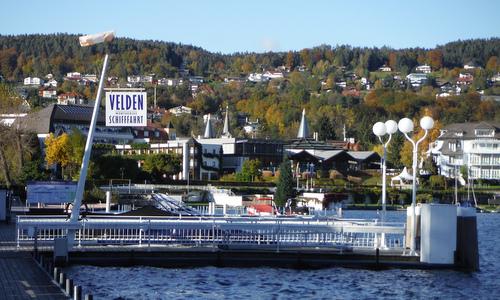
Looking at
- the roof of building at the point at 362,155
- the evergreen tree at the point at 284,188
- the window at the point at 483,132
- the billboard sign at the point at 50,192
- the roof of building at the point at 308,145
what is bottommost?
the billboard sign at the point at 50,192

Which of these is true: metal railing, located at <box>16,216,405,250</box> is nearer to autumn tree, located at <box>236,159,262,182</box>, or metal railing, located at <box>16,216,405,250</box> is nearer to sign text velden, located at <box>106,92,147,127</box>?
sign text velden, located at <box>106,92,147,127</box>

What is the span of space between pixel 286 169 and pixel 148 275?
6848cm

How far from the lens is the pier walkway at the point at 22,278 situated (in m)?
26.5

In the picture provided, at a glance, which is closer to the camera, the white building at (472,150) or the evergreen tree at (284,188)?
the evergreen tree at (284,188)

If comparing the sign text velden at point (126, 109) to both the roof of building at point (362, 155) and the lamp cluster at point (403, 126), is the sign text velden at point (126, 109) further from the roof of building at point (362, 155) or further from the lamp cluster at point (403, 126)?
the roof of building at point (362, 155)

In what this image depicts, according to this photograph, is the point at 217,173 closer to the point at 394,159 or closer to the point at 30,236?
the point at 394,159

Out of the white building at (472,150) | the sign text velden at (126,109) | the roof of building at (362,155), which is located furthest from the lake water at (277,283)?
the white building at (472,150)

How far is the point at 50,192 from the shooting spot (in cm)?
4944

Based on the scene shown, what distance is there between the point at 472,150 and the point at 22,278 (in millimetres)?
127769

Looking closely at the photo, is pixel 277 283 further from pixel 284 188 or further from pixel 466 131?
pixel 466 131

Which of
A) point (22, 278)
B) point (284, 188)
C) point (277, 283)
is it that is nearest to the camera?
point (22, 278)

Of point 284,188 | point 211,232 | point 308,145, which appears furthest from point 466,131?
point 211,232

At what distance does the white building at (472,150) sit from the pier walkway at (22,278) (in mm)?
113561

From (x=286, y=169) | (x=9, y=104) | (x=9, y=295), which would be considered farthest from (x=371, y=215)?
(x=9, y=295)
